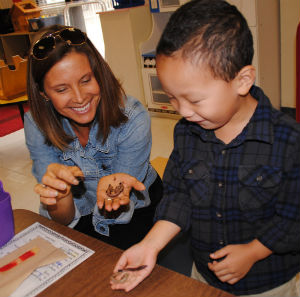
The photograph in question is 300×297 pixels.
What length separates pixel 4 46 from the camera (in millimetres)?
5301

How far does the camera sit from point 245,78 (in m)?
0.71

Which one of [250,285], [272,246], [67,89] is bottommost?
[250,285]

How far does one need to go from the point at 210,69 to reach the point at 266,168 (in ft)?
0.83

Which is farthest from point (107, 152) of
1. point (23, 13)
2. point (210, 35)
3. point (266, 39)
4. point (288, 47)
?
point (23, 13)

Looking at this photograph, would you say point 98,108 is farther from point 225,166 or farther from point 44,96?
point 225,166

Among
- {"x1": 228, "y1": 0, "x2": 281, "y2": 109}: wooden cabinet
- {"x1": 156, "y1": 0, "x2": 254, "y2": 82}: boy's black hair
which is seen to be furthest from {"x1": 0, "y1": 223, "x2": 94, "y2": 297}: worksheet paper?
{"x1": 228, "y1": 0, "x2": 281, "y2": 109}: wooden cabinet

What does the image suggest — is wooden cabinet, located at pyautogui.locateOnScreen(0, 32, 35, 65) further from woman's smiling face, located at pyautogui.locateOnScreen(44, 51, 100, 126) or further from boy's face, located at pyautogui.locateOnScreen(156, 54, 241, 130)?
boy's face, located at pyautogui.locateOnScreen(156, 54, 241, 130)

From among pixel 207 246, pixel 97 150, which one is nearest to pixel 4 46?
pixel 97 150

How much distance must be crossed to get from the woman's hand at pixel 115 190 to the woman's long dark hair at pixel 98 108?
1.01ft

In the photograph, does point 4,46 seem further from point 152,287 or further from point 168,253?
point 152,287

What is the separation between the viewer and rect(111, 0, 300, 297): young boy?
2.18ft

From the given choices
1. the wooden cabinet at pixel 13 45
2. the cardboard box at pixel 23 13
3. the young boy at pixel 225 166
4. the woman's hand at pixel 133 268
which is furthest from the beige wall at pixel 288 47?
the wooden cabinet at pixel 13 45

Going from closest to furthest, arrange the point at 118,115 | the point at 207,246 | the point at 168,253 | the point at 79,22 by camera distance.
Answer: the point at 207,246, the point at 118,115, the point at 168,253, the point at 79,22

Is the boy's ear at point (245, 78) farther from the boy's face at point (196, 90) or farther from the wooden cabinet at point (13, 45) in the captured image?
the wooden cabinet at point (13, 45)
